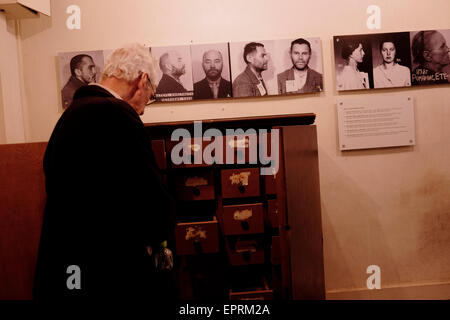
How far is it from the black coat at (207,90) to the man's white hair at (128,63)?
976 millimetres

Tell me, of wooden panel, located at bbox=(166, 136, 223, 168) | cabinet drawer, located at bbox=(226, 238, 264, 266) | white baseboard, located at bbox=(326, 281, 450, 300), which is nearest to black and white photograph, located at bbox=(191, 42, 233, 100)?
wooden panel, located at bbox=(166, 136, 223, 168)

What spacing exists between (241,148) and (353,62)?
1.12 meters

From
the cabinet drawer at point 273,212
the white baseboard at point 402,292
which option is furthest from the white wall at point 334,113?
the cabinet drawer at point 273,212

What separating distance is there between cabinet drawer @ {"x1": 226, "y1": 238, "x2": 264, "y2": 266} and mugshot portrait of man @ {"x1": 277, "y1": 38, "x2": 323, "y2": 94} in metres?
1.09

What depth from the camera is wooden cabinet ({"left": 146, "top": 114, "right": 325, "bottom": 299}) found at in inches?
69.0

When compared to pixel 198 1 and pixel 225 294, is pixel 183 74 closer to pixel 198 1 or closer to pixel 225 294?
pixel 198 1

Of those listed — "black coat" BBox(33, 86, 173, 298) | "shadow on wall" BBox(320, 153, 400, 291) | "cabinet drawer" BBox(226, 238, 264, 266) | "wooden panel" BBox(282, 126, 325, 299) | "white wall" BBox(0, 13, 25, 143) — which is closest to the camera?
"black coat" BBox(33, 86, 173, 298)

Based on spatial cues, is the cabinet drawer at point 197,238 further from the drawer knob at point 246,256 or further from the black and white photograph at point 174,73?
the black and white photograph at point 174,73

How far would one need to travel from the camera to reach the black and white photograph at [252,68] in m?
2.38

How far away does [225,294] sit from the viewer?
2.14 meters

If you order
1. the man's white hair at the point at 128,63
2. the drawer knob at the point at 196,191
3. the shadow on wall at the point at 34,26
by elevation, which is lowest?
the drawer knob at the point at 196,191

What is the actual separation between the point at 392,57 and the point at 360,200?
106 cm

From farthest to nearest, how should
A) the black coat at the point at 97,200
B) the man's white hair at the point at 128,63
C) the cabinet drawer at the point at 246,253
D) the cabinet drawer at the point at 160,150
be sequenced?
the cabinet drawer at the point at 246,253 → the cabinet drawer at the point at 160,150 → the man's white hair at the point at 128,63 → the black coat at the point at 97,200

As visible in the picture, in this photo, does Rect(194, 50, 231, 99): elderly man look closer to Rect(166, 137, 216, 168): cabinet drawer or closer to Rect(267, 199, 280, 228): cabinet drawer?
Rect(166, 137, 216, 168): cabinet drawer
